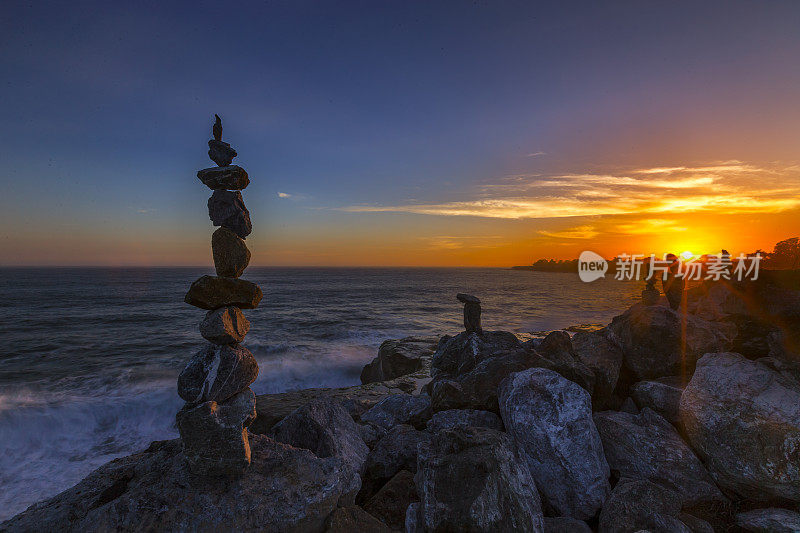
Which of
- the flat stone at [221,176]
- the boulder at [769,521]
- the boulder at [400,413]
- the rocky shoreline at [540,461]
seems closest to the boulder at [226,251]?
the flat stone at [221,176]

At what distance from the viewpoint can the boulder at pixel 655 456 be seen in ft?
16.2

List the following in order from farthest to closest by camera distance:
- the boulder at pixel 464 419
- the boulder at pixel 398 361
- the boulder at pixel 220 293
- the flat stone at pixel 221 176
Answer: the boulder at pixel 398 361 < the boulder at pixel 464 419 < the flat stone at pixel 221 176 < the boulder at pixel 220 293

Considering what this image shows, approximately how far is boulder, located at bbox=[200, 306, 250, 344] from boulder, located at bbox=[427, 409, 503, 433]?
12.9 ft

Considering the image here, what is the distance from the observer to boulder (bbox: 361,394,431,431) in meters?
7.77

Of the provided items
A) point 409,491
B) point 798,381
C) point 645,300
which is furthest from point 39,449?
point 645,300

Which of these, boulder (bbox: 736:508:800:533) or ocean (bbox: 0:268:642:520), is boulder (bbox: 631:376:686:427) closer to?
boulder (bbox: 736:508:800:533)

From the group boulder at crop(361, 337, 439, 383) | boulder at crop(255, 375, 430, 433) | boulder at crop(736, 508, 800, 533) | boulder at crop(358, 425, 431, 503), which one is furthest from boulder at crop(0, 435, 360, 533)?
boulder at crop(361, 337, 439, 383)

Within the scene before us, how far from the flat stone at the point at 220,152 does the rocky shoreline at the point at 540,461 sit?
14.6 feet

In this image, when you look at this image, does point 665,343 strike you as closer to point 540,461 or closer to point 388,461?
point 540,461

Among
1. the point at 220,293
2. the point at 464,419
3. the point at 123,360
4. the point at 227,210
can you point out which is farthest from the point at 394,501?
the point at 123,360

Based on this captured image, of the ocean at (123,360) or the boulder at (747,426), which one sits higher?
the boulder at (747,426)

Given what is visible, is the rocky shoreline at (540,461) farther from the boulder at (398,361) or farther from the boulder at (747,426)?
the boulder at (398,361)

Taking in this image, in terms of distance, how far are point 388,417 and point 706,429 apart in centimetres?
604

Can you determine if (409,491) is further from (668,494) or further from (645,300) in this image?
(645,300)
